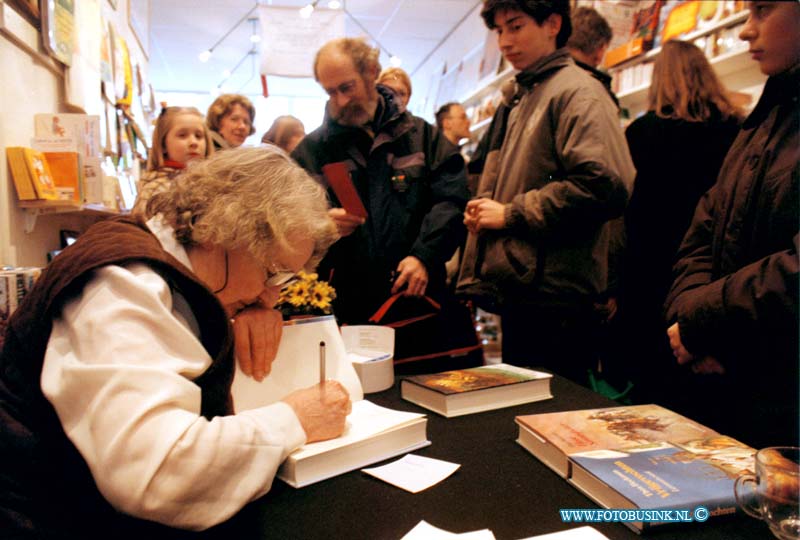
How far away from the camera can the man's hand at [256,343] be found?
97 cm

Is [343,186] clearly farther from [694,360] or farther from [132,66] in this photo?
[132,66]

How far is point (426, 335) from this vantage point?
1552 millimetres

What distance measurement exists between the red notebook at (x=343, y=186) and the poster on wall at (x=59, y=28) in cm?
109

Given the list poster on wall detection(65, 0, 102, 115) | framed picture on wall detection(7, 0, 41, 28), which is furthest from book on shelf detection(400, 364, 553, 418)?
poster on wall detection(65, 0, 102, 115)

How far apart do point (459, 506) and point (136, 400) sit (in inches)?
15.3

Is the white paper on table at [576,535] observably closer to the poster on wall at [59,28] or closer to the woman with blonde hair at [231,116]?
the poster on wall at [59,28]

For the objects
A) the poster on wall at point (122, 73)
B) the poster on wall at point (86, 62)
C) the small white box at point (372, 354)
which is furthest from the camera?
the poster on wall at point (122, 73)

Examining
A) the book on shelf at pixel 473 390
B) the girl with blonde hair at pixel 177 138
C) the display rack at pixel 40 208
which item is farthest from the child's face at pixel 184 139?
the book on shelf at pixel 473 390

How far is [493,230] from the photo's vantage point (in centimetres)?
167

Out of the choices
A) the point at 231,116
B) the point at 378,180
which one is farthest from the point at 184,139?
the point at 378,180

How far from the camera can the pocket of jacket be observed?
1592 mm

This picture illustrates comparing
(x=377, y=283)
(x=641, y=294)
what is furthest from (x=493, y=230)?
(x=641, y=294)

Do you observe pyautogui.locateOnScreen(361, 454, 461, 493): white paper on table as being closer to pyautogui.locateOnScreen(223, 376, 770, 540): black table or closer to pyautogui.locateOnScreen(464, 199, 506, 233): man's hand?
pyautogui.locateOnScreen(223, 376, 770, 540): black table

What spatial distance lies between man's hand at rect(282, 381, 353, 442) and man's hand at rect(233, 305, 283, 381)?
18cm
